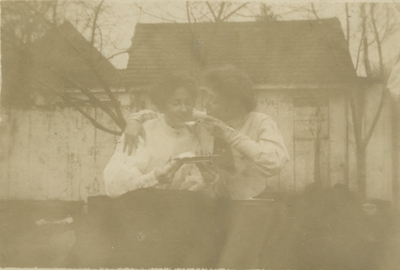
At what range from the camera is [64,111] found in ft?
14.0

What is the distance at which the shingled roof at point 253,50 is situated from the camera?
418 centimetres

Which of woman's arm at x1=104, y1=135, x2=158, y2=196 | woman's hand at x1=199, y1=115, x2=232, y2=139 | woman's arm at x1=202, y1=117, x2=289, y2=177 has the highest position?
woman's hand at x1=199, y1=115, x2=232, y2=139

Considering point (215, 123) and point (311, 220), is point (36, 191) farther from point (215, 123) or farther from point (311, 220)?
point (311, 220)

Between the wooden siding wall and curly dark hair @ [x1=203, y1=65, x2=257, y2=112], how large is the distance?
3.8 inches

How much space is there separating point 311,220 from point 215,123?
3.89 feet

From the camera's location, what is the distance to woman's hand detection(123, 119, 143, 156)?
4.17 metres

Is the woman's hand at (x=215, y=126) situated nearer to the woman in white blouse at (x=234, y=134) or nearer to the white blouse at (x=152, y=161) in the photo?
the woman in white blouse at (x=234, y=134)

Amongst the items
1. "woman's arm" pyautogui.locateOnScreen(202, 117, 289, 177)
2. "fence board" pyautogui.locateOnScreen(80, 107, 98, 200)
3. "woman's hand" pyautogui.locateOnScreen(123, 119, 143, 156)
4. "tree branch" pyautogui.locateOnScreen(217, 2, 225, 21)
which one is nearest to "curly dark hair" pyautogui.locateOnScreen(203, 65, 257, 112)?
"woman's arm" pyautogui.locateOnScreen(202, 117, 289, 177)

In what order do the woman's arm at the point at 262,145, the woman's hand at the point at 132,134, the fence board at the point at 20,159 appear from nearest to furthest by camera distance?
1. the woman's arm at the point at 262,145
2. the woman's hand at the point at 132,134
3. the fence board at the point at 20,159

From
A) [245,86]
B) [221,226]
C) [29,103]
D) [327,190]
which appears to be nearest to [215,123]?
[245,86]

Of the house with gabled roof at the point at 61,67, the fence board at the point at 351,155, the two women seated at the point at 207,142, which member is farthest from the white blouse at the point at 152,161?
the fence board at the point at 351,155

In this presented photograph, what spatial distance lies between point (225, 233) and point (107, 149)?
1.27m

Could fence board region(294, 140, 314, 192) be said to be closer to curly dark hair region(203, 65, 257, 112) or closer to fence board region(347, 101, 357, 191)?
fence board region(347, 101, 357, 191)

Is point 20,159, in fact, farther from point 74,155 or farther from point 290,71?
point 290,71
